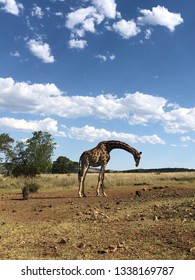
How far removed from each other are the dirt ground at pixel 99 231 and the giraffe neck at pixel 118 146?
559 centimetres

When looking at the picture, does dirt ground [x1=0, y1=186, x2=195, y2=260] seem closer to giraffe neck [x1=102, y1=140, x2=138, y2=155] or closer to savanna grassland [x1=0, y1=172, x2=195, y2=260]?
savanna grassland [x1=0, y1=172, x2=195, y2=260]

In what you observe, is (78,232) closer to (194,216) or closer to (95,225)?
(95,225)

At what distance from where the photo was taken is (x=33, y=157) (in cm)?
5709

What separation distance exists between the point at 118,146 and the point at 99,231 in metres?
12.0

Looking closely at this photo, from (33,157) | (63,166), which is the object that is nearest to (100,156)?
(33,157)

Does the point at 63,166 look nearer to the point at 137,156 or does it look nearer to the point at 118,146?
the point at 118,146

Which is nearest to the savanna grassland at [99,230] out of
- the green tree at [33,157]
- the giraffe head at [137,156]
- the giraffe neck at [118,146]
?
the giraffe head at [137,156]

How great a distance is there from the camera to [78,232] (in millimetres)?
12109

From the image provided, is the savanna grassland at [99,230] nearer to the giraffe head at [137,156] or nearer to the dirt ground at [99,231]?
the dirt ground at [99,231]

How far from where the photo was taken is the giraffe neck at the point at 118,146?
2362 centimetres

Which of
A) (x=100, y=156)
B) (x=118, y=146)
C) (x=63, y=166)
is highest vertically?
(x=63, y=166)

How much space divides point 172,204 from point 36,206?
236 inches
